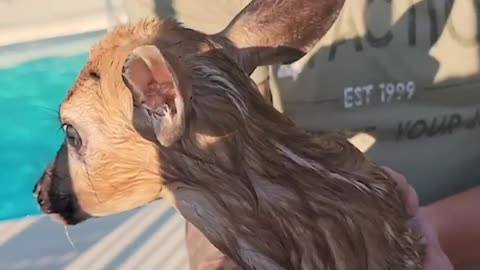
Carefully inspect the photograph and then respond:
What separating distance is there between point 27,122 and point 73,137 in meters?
2.52

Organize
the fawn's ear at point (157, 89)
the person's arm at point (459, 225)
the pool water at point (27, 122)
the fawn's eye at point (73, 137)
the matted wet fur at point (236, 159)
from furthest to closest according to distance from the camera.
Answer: the pool water at point (27, 122)
the person's arm at point (459, 225)
the fawn's eye at point (73, 137)
the matted wet fur at point (236, 159)
the fawn's ear at point (157, 89)

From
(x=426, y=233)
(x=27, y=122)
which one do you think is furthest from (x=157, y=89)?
(x=27, y=122)

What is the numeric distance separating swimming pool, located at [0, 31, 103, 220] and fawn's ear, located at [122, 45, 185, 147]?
244 centimetres

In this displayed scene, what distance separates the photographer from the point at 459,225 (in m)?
1.80

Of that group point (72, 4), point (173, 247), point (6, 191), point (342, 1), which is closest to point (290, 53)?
point (342, 1)

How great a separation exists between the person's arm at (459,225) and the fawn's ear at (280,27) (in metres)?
0.53

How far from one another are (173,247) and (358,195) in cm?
87

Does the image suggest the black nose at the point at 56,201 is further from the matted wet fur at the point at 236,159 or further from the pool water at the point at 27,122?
the pool water at the point at 27,122

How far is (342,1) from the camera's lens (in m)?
1.35

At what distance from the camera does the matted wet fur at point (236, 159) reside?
121 cm

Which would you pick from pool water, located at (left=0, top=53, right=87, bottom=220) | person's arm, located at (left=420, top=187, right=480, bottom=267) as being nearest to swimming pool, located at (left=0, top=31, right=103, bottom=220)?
pool water, located at (left=0, top=53, right=87, bottom=220)

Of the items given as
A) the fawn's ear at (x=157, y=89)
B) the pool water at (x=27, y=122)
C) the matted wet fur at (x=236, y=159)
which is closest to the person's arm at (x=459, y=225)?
the matted wet fur at (x=236, y=159)

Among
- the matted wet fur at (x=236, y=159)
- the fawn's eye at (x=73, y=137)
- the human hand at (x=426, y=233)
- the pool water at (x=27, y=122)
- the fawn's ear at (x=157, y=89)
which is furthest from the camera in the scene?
the pool water at (x=27, y=122)

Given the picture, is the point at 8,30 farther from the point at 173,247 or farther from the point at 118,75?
the point at 118,75
